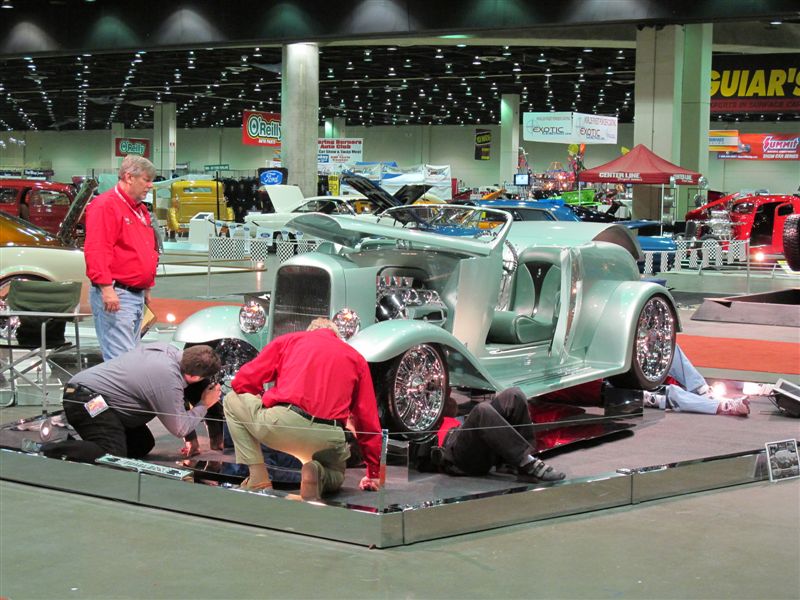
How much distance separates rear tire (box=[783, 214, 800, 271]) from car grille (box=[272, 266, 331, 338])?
720 cm

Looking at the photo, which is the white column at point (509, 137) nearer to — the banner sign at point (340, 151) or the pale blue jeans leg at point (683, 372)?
the banner sign at point (340, 151)

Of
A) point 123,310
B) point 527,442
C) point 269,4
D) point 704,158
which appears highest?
point 269,4

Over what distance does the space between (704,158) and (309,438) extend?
2354 cm

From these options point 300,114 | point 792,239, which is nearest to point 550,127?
point 300,114

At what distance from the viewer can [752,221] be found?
22.7 metres

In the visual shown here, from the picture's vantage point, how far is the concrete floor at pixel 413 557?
13.2 ft

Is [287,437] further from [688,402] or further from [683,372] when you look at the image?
[683,372]

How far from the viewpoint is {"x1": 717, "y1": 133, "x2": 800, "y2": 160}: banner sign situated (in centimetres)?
4688

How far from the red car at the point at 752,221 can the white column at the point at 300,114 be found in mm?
9673

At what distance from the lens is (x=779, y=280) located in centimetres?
2031

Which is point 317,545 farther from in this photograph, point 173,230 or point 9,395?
point 173,230

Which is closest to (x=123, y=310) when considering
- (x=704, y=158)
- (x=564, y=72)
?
(x=704, y=158)

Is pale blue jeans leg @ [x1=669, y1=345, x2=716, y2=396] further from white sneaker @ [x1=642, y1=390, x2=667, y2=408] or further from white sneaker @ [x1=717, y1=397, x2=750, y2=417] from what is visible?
white sneaker @ [x1=717, y1=397, x2=750, y2=417]

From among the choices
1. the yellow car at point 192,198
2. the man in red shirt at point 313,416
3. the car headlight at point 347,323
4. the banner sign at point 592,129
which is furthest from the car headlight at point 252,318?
the yellow car at point 192,198
